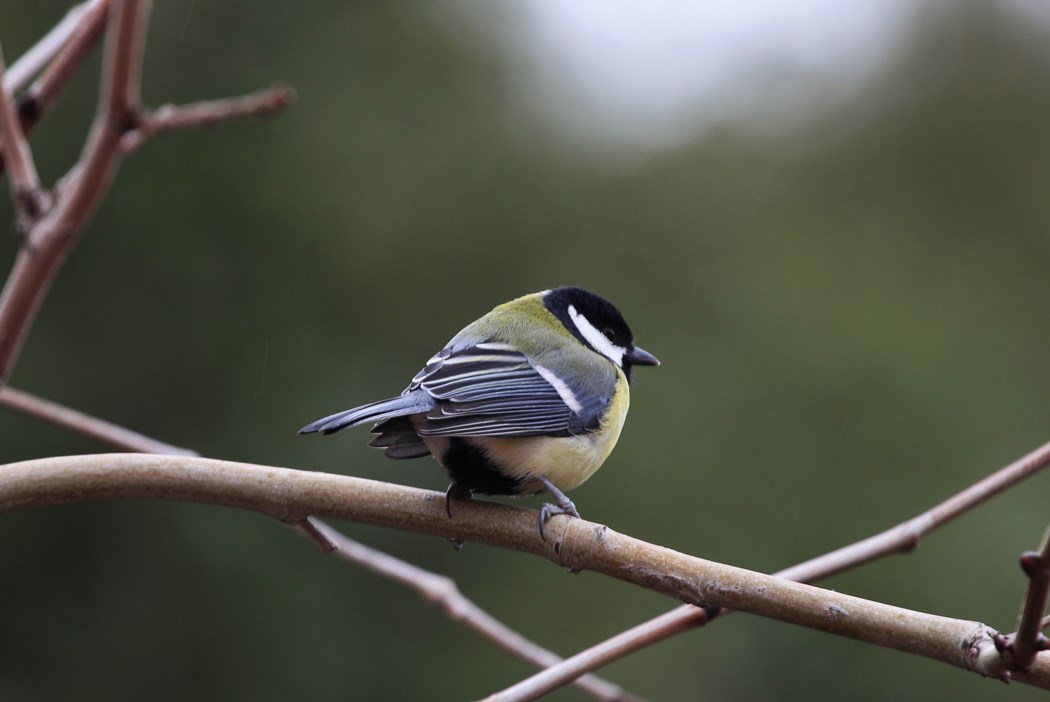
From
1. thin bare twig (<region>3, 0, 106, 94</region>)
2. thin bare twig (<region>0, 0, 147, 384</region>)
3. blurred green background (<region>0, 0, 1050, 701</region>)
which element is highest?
thin bare twig (<region>3, 0, 106, 94</region>)

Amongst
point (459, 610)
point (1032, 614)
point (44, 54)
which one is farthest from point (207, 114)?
point (1032, 614)

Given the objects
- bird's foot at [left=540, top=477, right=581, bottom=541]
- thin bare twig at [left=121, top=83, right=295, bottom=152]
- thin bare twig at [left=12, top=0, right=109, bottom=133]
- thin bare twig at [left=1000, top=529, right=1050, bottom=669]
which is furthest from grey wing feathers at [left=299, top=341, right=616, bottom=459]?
thin bare twig at [left=1000, top=529, right=1050, bottom=669]

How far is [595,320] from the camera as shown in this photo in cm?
253

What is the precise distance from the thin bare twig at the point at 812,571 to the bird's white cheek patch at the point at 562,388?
73 cm

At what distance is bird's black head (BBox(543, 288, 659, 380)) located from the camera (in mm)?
2496

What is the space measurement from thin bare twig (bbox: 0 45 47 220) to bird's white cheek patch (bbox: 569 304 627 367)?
1.33 meters

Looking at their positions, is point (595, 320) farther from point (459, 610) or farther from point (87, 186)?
point (87, 186)

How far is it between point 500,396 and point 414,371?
3.59 metres

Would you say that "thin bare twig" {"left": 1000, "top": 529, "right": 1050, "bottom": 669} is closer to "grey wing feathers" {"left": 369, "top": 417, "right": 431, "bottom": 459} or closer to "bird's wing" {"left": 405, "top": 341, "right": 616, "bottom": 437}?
"bird's wing" {"left": 405, "top": 341, "right": 616, "bottom": 437}

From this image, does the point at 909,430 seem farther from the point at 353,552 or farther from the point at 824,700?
the point at 353,552

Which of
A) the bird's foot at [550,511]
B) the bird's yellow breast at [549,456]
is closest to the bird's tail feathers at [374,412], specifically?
the bird's yellow breast at [549,456]

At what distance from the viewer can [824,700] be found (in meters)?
5.01

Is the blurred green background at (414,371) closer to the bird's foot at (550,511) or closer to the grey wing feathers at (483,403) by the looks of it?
the grey wing feathers at (483,403)

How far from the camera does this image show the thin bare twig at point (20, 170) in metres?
1.40
